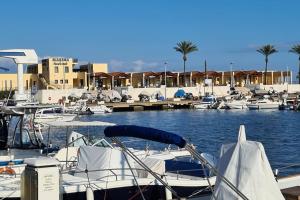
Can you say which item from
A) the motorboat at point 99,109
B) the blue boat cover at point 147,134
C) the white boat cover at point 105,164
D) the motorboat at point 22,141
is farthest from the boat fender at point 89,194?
the motorboat at point 99,109

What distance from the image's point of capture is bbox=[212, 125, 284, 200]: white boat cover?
9867 mm

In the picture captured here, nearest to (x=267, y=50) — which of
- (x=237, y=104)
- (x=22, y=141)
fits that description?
(x=237, y=104)

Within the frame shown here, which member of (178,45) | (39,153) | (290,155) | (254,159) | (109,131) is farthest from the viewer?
(178,45)

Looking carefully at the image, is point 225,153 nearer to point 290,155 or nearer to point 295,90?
point 290,155

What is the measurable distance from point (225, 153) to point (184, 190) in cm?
457

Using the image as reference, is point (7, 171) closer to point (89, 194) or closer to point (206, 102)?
point (89, 194)

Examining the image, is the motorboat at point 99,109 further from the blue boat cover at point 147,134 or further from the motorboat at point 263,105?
the blue boat cover at point 147,134

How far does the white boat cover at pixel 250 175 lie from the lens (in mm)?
9867

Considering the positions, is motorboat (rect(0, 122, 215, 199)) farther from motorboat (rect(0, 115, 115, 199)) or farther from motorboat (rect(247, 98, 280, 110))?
motorboat (rect(247, 98, 280, 110))

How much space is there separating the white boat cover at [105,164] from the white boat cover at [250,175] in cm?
399

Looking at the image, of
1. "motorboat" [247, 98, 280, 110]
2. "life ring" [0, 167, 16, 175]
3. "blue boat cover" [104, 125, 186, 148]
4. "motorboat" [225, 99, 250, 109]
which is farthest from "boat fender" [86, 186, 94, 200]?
"motorboat" [225, 99, 250, 109]

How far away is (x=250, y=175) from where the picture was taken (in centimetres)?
992

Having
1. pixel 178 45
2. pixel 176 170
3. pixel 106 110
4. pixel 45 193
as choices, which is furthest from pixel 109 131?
pixel 178 45

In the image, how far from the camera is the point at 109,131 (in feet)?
37.1
